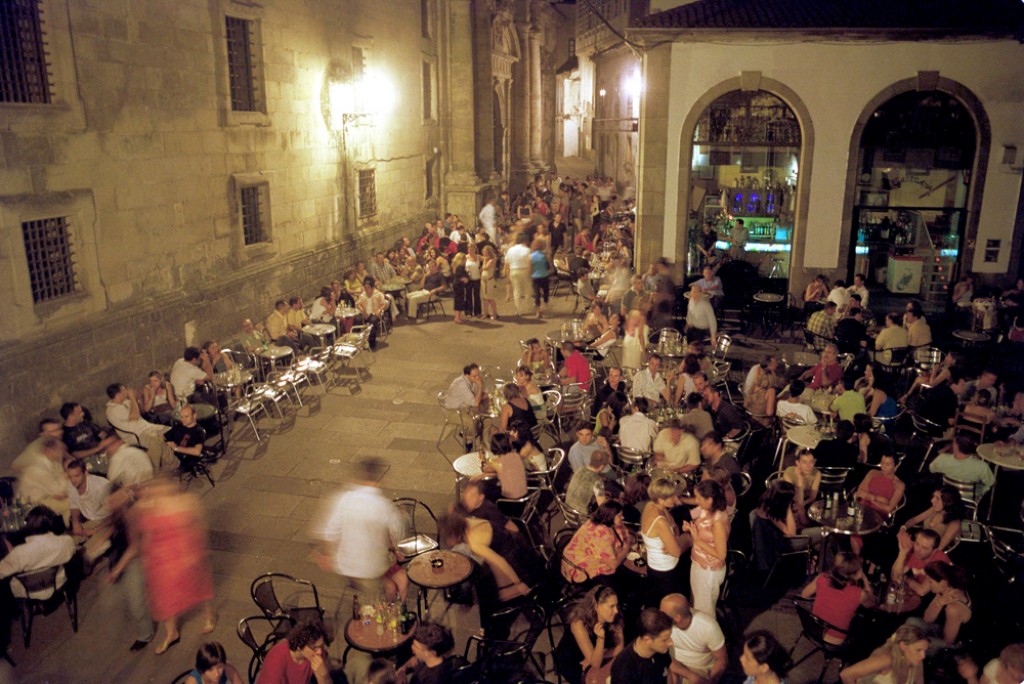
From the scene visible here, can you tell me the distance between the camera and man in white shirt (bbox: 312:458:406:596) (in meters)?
6.72

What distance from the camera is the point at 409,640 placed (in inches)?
239

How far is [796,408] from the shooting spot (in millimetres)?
9469

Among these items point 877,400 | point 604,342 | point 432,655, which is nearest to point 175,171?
point 604,342

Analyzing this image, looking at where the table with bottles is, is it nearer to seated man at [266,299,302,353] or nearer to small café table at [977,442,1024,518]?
small café table at [977,442,1024,518]

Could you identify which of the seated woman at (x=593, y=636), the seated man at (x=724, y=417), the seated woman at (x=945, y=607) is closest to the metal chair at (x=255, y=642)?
the seated woman at (x=593, y=636)

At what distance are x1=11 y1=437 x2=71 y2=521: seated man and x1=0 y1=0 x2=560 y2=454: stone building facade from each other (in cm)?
175

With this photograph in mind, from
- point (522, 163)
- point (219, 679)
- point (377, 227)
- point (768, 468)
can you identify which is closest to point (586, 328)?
point (768, 468)

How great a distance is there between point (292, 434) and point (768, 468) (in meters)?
6.20

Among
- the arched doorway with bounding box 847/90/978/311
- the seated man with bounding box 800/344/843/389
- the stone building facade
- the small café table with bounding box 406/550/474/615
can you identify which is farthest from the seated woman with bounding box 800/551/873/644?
the arched doorway with bounding box 847/90/978/311

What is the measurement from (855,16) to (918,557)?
40.1ft

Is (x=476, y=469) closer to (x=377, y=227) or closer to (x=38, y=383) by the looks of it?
(x=38, y=383)

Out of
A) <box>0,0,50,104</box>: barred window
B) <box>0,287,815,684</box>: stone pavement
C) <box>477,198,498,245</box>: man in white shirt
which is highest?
<box>0,0,50,104</box>: barred window

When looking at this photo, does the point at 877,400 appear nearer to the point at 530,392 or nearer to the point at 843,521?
the point at 843,521

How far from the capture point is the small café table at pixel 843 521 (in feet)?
24.0
